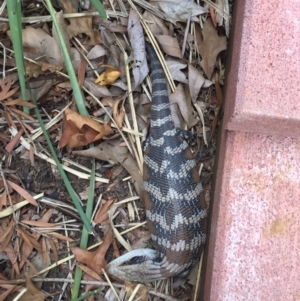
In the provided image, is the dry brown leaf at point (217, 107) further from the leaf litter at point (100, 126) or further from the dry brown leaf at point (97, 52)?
the dry brown leaf at point (97, 52)

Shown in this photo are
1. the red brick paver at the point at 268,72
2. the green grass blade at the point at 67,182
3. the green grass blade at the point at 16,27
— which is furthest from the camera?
the green grass blade at the point at 67,182

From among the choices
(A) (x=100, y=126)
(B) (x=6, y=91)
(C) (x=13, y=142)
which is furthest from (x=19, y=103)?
(A) (x=100, y=126)

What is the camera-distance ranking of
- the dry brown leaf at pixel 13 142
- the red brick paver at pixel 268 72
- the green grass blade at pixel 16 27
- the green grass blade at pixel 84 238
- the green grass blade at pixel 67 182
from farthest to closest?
the dry brown leaf at pixel 13 142
the green grass blade at pixel 84 238
the green grass blade at pixel 67 182
the green grass blade at pixel 16 27
the red brick paver at pixel 268 72

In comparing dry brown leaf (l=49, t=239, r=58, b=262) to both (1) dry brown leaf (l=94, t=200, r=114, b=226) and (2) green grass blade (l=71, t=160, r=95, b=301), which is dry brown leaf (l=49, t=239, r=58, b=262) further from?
(1) dry brown leaf (l=94, t=200, r=114, b=226)

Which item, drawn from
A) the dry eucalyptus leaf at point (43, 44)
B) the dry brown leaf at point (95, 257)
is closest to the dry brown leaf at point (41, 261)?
the dry brown leaf at point (95, 257)

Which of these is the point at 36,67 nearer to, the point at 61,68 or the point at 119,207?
the point at 61,68

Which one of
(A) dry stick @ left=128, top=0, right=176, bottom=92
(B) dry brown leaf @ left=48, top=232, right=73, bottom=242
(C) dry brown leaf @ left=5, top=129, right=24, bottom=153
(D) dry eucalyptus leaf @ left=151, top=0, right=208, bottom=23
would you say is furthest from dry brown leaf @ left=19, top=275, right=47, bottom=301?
(D) dry eucalyptus leaf @ left=151, top=0, right=208, bottom=23

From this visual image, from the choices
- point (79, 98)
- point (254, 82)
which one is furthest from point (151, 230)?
point (254, 82)

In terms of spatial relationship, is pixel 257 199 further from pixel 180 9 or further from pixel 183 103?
pixel 180 9
